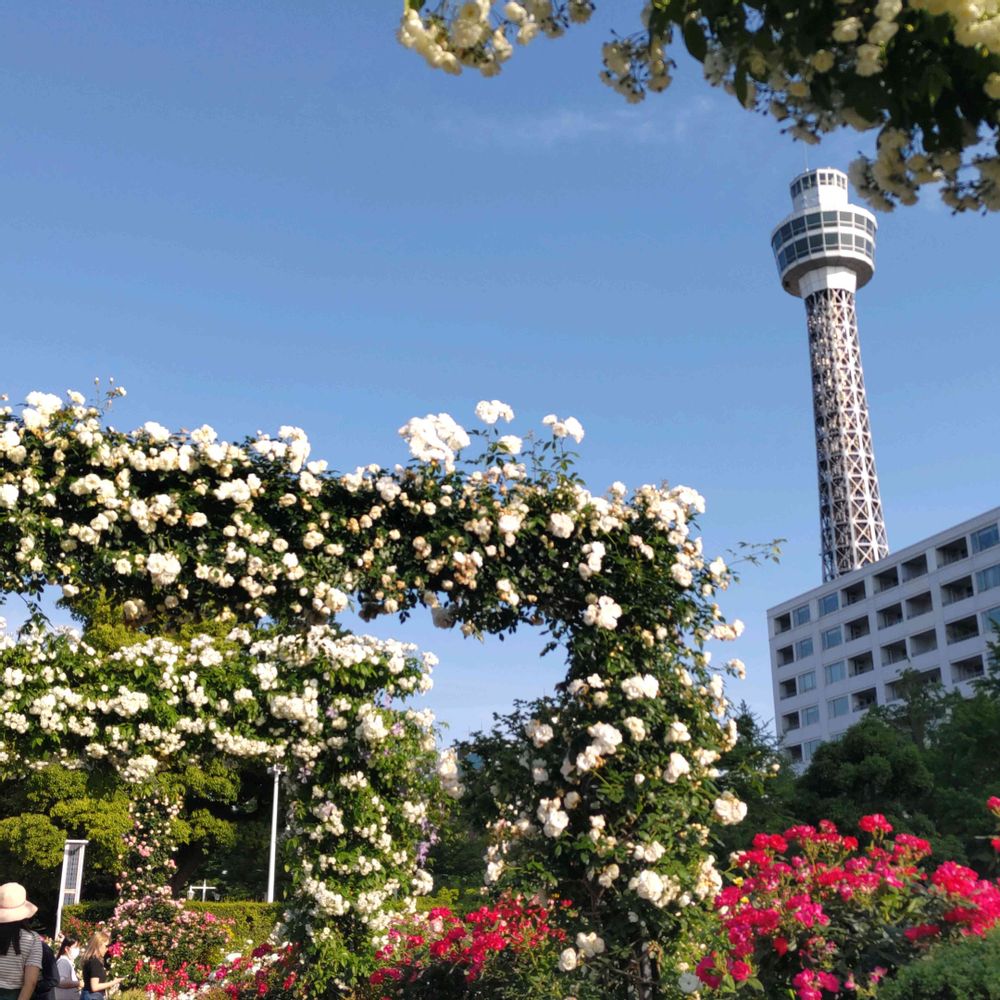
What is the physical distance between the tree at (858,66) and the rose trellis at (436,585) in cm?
517

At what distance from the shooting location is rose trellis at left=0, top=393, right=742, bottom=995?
7031mm

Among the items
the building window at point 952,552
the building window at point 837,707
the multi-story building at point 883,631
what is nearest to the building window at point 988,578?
the multi-story building at point 883,631

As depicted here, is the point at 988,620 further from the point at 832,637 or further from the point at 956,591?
the point at 832,637

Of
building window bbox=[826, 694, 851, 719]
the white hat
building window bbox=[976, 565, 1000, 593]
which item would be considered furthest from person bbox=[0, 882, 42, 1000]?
building window bbox=[826, 694, 851, 719]

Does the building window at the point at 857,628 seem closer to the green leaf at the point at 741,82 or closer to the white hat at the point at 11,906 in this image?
the white hat at the point at 11,906

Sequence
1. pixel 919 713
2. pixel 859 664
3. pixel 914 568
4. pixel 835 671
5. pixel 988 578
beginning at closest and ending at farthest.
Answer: pixel 919 713, pixel 988 578, pixel 914 568, pixel 859 664, pixel 835 671

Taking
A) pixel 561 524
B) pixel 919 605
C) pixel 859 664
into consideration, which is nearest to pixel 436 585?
pixel 561 524

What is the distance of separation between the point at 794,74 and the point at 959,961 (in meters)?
4.35

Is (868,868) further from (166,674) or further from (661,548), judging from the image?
(166,674)

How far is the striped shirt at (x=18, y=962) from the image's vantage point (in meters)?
6.25

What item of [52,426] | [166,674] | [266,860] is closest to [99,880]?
[266,860]

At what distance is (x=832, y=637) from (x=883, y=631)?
4357mm

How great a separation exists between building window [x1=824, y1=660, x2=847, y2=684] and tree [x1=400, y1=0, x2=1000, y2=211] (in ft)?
214

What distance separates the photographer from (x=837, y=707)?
63719mm
